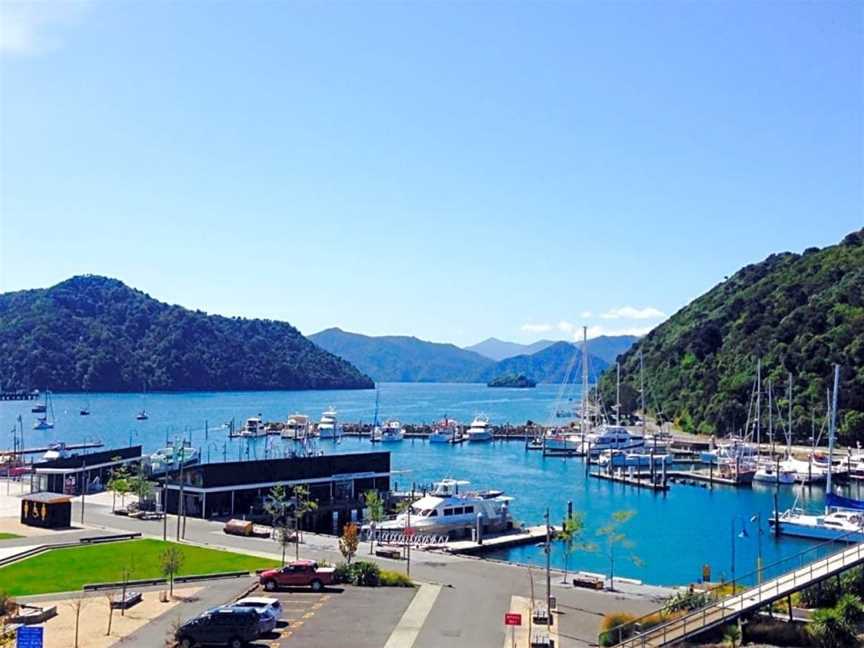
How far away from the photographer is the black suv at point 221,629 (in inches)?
1113

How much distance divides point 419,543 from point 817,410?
3326 inches

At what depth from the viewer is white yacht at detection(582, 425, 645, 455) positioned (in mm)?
123625

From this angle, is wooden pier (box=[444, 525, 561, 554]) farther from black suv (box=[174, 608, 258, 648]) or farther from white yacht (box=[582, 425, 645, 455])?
white yacht (box=[582, 425, 645, 455])

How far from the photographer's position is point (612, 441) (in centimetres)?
12600

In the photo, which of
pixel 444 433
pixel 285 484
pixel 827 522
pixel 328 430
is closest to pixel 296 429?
pixel 328 430

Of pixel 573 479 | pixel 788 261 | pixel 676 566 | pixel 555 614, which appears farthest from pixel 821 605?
pixel 788 261


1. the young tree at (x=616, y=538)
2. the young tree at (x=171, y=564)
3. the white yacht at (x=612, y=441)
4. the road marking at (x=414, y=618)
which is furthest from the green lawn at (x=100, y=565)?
the white yacht at (x=612, y=441)

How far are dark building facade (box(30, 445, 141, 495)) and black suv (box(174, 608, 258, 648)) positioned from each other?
38000 millimetres

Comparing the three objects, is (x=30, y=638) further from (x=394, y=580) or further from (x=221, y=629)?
(x=394, y=580)

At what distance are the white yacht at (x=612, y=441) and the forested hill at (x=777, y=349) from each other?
64.2ft

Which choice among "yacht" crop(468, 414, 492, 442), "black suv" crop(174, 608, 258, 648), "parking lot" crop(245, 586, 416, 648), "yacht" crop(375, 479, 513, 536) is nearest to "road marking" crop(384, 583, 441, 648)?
"parking lot" crop(245, 586, 416, 648)

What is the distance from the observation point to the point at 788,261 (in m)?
182

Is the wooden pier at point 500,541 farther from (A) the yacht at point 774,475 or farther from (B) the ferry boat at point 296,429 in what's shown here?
(B) the ferry boat at point 296,429

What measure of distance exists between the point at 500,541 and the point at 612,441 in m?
71.0
